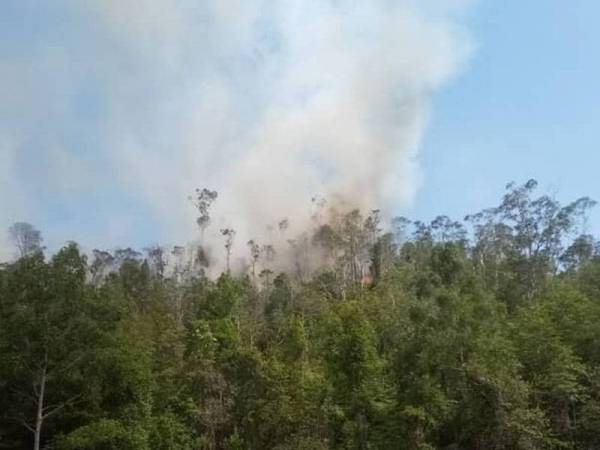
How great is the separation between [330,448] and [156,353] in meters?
12.1

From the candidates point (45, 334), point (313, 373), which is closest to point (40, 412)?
point (45, 334)

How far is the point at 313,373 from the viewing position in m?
36.2

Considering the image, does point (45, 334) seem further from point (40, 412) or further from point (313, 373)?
point (313, 373)

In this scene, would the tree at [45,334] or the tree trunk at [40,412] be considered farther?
the tree at [45,334]

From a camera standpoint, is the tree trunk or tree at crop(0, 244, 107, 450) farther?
tree at crop(0, 244, 107, 450)

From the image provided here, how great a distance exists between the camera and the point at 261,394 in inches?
1412

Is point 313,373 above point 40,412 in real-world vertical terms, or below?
above

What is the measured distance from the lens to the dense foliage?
25.6m

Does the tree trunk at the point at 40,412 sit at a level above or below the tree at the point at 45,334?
below

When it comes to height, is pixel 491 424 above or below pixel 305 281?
below

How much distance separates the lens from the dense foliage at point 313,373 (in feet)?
83.9

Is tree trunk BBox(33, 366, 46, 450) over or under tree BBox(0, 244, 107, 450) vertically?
under

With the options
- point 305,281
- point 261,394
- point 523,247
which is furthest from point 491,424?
point 305,281

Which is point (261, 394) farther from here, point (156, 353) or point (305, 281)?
point (305, 281)
